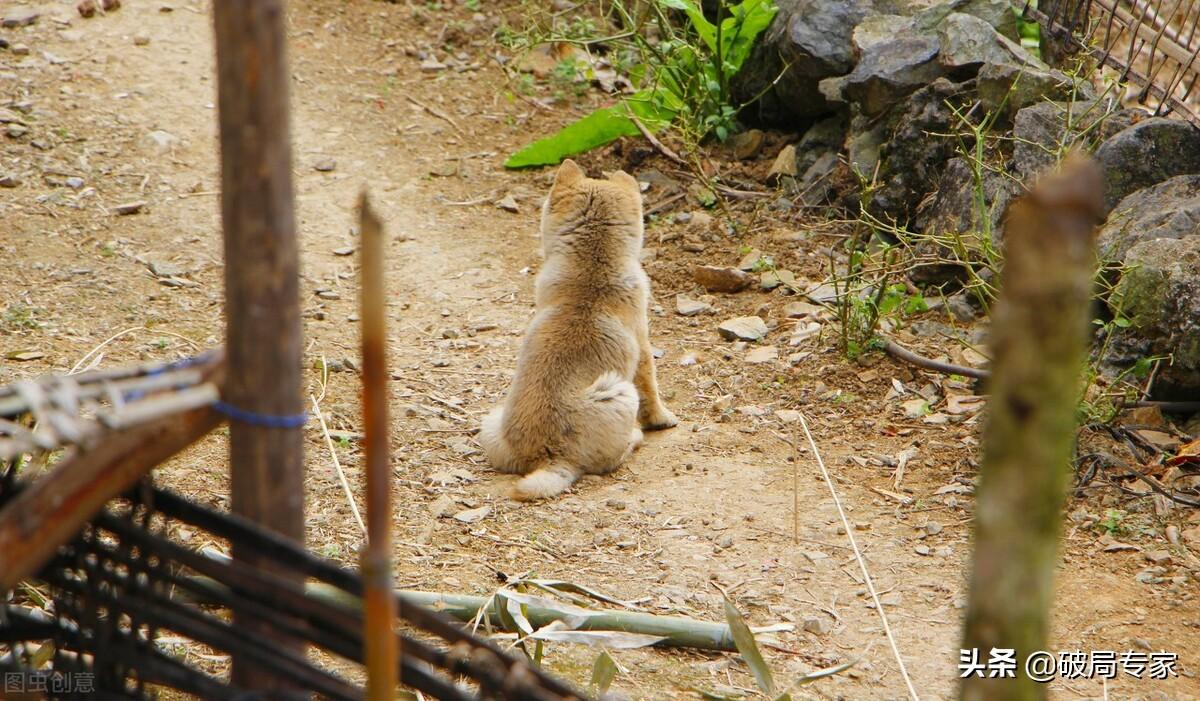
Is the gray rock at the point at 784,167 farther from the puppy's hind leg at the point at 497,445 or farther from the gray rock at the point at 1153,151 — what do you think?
the puppy's hind leg at the point at 497,445

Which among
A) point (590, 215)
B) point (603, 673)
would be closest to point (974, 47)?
point (590, 215)

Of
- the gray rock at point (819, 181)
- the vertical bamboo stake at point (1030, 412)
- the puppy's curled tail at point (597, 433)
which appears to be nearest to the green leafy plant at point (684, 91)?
the gray rock at point (819, 181)

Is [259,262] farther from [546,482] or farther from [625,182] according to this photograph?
[625,182]

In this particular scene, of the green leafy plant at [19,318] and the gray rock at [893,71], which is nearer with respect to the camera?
the green leafy plant at [19,318]

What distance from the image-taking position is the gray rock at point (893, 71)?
24.3 ft

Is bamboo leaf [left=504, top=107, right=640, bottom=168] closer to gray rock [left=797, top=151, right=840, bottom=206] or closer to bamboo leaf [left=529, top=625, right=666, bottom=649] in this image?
gray rock [left=797, top=151, right=840, bottom=206]

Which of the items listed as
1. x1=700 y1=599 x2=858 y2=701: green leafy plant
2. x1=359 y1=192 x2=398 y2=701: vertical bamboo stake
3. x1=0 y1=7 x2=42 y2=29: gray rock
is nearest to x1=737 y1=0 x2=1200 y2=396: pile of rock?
x1=700 y1=599 x2=858 y2=701: green leafy plant

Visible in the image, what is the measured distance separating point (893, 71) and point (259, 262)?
5850 mm

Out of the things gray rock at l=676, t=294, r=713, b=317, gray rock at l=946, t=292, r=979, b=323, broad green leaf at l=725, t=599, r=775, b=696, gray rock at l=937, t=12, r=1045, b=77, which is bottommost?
gray rock at l=676, t=294, r=713, b=317

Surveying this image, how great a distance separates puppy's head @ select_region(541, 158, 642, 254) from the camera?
585 cm

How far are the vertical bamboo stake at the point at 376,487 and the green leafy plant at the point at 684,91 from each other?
6.38 meters

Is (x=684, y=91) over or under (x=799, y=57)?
under

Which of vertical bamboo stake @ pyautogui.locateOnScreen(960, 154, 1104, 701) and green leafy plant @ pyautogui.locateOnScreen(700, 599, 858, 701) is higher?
vertical bamboo stake @ pyautogui.locateOnScreen(960, 154, 1104, 701)

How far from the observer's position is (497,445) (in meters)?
5.46
